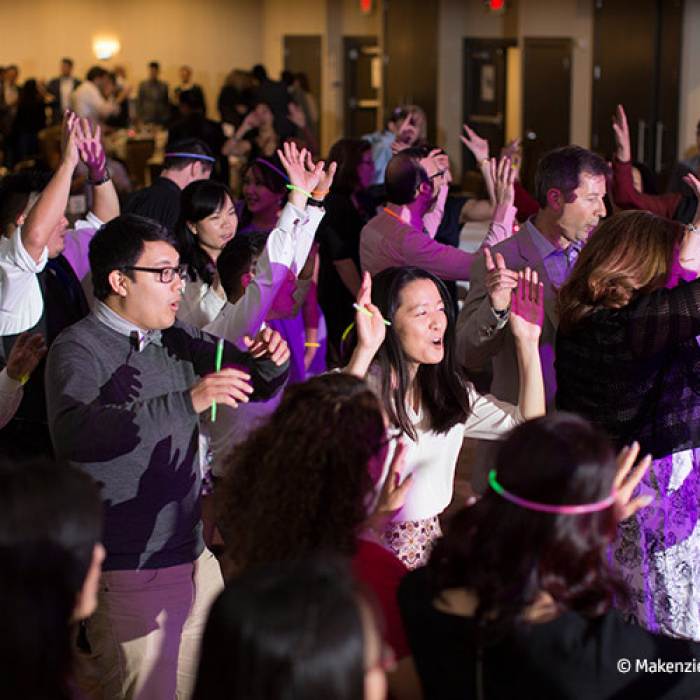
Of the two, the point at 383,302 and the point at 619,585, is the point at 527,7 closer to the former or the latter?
the point at 383,302

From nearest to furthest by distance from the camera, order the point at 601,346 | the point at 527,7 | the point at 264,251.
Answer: the point at 601,346, the point at 264,251, the point at 527,7

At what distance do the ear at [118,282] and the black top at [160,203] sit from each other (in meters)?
2.22

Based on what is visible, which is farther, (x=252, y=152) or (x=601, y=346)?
(x=252, y=152)

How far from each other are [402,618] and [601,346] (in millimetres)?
1265

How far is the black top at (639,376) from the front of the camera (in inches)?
120

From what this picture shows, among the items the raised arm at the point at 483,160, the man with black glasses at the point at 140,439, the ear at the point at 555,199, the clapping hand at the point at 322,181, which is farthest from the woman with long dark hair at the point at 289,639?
the raised arm at the point at 483,160

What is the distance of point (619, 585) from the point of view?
202 centimetres

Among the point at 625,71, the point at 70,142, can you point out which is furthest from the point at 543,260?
the point at 625,71

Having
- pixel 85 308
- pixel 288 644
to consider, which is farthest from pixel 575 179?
pixel 288 644

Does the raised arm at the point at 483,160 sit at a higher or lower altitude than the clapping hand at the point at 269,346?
higher

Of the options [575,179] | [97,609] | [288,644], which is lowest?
[97,609]

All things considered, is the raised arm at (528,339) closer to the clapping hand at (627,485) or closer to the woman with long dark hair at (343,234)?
the clapping hand at (627,485)

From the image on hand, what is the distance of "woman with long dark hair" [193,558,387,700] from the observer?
148 centimetres

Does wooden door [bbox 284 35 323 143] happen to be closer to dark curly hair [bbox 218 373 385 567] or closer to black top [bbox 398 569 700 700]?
dark curly hair [bbox 218 373 385 567]
